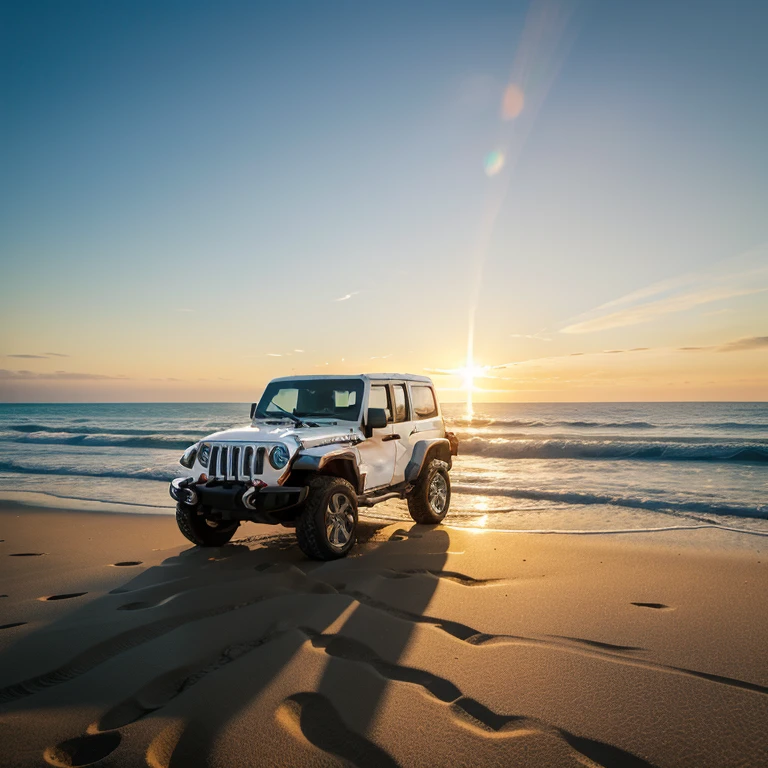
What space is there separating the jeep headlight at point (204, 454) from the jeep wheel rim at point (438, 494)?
11.3ft

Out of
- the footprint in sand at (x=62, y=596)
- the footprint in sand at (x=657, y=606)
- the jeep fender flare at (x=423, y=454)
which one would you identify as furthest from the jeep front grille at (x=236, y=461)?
the footprint in sand at (x=657, y=606)

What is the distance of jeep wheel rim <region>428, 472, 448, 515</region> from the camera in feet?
27.0

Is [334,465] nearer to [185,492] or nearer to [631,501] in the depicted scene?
[185,492]

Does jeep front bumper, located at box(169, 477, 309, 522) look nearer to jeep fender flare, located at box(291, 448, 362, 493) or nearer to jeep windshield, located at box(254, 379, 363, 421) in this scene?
jeep fender flare, located at box(291, 448, 362, 493)

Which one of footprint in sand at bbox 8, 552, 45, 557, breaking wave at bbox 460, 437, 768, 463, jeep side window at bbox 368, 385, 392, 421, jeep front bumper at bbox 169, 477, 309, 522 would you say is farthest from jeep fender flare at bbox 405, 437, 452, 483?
breaking wave at bbox 460, 437, 768, 463

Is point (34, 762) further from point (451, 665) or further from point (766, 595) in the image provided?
point (766, 595)

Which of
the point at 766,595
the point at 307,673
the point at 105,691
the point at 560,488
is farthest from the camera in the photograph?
the point at 560,488

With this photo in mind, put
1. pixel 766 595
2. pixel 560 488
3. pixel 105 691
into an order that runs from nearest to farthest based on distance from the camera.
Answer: pixel 105 691 → pixel 766 595 → pixel 560 488

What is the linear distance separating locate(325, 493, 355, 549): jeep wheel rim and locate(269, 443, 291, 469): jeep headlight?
0.72 meters

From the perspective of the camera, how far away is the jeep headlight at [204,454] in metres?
6.25

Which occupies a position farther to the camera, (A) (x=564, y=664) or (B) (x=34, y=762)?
(A) (x=564, y=664)

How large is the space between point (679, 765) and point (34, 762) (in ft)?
9.95

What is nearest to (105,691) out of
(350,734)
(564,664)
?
(350,734)

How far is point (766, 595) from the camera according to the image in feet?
16.2
